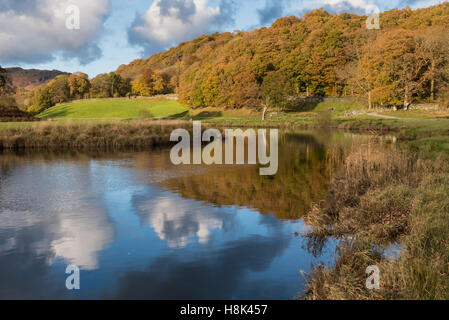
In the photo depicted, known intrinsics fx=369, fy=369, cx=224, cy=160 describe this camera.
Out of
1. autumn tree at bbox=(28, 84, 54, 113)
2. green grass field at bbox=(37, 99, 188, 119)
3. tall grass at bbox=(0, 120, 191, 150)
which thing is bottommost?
tall grass at bbox=(0, 120, 191, 150)

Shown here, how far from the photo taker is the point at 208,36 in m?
181

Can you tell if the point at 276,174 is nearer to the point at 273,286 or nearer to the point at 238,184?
the point at 238,184

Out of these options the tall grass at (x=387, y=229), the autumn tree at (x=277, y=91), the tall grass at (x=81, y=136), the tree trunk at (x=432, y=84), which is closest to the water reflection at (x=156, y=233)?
the tall grass at (x=387, y=229)

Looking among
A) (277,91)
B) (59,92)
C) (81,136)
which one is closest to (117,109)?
(59,92)

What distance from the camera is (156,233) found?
847cm

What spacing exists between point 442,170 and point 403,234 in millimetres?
5462

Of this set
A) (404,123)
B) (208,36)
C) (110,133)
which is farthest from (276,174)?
(208,36)

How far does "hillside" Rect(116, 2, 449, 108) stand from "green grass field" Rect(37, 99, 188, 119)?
5685mm

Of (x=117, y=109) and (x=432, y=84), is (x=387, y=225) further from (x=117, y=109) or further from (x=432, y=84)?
(x=117, y=109)

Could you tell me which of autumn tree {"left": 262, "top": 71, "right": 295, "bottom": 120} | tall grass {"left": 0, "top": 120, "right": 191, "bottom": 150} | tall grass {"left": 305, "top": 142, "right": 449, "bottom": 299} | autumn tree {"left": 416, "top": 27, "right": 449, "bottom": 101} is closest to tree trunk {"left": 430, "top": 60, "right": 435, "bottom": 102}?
autumn tree {"left": 416, "top": 27, "right": 449, "bottom": 101}

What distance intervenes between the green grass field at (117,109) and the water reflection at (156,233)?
174 ft

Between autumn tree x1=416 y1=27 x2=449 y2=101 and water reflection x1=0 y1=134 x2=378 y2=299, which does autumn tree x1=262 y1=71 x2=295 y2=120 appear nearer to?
autumn tree x1=416 y1=27 x2=449 y2=101

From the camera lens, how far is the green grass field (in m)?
68.2

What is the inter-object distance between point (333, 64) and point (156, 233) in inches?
2650
